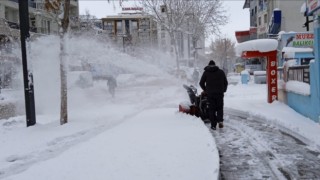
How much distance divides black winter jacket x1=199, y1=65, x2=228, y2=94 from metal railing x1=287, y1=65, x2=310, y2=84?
107 inches

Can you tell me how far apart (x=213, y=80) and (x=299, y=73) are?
11.4ft

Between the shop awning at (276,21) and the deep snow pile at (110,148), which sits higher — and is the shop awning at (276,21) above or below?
above

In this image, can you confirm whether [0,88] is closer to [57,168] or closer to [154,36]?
[57,168]

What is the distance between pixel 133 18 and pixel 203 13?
58109mm

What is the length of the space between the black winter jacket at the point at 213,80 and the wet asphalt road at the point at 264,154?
937 millimetres

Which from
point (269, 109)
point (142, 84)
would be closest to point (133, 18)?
point (142, 84)

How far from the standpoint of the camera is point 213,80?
10.5 meters

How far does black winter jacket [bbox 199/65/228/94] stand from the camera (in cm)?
1040

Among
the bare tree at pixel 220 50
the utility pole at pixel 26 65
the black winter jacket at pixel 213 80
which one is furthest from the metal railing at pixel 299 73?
the bare tree at pixel 220 50

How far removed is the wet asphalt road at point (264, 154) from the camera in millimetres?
6254

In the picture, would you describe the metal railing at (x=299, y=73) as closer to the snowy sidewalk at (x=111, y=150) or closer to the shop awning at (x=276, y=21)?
the snowy sidewalk at (x=111, y=150)

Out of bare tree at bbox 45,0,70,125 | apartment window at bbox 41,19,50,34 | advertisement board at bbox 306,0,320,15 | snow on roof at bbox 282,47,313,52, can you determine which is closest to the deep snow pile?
bare tree at bbox 45,0,70,125

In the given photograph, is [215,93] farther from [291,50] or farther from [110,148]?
[291,50]

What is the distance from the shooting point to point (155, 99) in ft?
62.0
